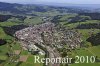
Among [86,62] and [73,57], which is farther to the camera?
[73,57]

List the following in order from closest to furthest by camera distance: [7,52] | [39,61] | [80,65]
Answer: [80,65]
[39,61]
[7,52]

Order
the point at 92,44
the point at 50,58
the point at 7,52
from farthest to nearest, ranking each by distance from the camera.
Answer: the point at 92,44
the point at 7,52
the point at 50,58

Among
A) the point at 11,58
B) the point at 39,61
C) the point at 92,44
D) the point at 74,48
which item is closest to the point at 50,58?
the point at 39,61

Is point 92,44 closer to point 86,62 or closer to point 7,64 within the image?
point 86,62

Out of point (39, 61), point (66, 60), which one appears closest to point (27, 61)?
point (39, 61)

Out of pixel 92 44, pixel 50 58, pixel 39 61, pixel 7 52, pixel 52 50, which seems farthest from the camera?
pixel 92 44

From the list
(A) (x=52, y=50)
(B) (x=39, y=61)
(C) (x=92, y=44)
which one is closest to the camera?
(B) (x=39, y=61)

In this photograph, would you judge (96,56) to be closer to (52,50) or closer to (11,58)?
(52,50)

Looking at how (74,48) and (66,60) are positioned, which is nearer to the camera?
(66,60)
